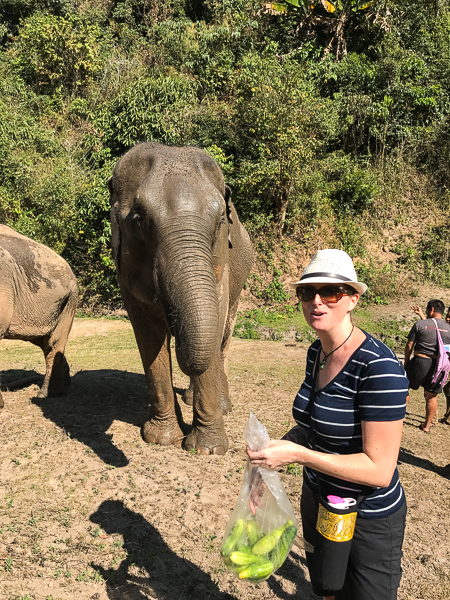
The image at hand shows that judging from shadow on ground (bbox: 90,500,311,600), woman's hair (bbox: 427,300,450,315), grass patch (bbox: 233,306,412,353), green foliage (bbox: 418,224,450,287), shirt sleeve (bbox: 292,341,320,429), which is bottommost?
grass patch (bbox: 233,306,412,353)

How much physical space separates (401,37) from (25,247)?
2223cm

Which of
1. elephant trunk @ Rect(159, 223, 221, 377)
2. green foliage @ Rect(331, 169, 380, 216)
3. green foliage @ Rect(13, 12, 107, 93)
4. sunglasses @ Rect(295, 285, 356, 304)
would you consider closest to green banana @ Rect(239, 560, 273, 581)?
sunglasses @ Rect(295, 285, 356, 304)

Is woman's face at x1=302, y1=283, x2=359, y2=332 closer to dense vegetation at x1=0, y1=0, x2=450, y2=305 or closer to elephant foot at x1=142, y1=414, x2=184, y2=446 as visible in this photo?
elephant foot at x1=142, y1=414, x2=184, y2=446

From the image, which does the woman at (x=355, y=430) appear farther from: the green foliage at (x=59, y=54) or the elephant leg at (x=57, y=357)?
the green foliage at (x=59, y=54)

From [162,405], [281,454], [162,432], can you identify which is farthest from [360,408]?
[162,432]

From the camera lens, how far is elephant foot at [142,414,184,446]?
17.4 feet

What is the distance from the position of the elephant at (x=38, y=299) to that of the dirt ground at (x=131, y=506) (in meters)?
0.54

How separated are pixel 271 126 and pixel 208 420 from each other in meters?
13.6

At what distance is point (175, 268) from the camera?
12.6 ft

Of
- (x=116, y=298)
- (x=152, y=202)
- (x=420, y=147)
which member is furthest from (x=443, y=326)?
(x=420, y=147)

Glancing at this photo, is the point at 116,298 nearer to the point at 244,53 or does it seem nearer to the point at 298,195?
the point at 298,195

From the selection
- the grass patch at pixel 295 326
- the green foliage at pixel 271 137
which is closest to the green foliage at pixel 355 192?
the green foliage at pixel 271 137

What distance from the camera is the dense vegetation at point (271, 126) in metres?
16.6

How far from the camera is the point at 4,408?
637 centimetres
